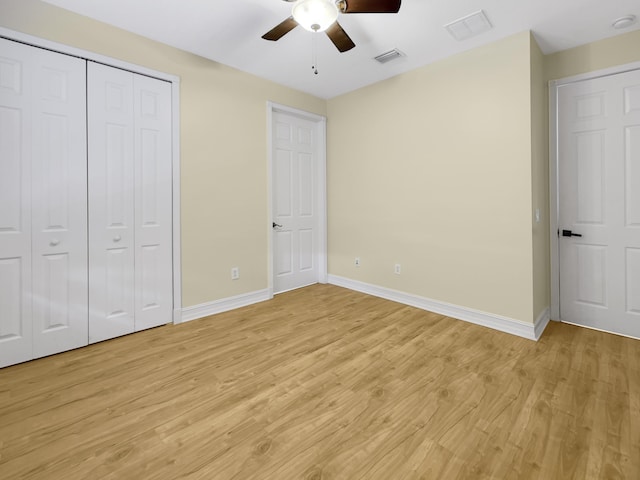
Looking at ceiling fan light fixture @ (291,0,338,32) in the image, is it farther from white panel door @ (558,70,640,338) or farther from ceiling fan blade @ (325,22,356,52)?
white panel door @ (558,70,640,338)

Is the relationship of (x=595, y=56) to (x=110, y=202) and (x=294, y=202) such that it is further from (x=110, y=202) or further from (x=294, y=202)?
(x=110, y=202)

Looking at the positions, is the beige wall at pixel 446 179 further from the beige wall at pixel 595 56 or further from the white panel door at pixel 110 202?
the white panel door at pixel 110 202

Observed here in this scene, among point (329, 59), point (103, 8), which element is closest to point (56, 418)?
point (103, 8)

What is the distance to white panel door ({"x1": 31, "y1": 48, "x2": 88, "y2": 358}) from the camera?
236 centimetres

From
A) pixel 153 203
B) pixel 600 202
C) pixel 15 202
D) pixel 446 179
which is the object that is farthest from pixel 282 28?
pixel 600 202

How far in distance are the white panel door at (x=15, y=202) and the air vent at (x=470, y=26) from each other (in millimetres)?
3368

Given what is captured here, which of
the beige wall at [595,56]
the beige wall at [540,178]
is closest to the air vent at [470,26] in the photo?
the beige wall at [540,178]

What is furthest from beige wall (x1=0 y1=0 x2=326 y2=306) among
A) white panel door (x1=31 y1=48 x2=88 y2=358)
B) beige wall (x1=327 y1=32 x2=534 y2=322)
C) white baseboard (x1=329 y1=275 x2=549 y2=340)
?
white baseboard (x1=329 y1=275 x2=549 y2=340)

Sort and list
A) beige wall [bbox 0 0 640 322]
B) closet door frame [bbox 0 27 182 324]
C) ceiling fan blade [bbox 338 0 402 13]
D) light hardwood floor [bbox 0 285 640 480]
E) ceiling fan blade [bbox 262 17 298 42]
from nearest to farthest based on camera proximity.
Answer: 1. light hardwood floor [bbox 0 285 640 480]
2. ceiling fan blade [bbox 338 0 402 13]
3. ceiling fan blade [bbox 262 17 298 42]
4. beige wall [bbox 0 0 640 322]
5. closet door frame [bbox 0 27 182 324]

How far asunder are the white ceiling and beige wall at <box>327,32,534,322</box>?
287 mm

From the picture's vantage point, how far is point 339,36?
224 cm

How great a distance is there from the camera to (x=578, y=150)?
2.96 meters

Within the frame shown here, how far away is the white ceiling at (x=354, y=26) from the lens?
2.38 meters

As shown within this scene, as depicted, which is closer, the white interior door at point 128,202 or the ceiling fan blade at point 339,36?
the ceiling fan blade at point 339,36
